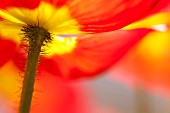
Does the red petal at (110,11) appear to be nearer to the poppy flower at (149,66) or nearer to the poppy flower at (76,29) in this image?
the poppy flower at (76,29)

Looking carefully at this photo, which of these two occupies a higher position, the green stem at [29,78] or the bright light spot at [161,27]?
the bright light spot at [161,27]

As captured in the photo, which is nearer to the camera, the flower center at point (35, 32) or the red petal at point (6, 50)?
the flower center at point (35, 32)

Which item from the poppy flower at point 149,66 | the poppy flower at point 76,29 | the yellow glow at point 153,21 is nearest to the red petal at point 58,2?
the poppy flower at point 76,29

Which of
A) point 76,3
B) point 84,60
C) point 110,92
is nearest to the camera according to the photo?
point 76,3

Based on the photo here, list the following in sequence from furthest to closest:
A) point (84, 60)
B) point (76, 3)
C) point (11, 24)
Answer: point (84, 60), point (11, 24), point (76, 3)

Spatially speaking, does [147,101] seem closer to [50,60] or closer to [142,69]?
[142,69]

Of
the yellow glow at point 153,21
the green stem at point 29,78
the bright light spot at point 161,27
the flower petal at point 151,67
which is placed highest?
the bright light spot at point 161,27

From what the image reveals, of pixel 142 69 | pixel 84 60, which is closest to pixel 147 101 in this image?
pixel 142 69

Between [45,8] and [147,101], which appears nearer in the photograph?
[45,8]
